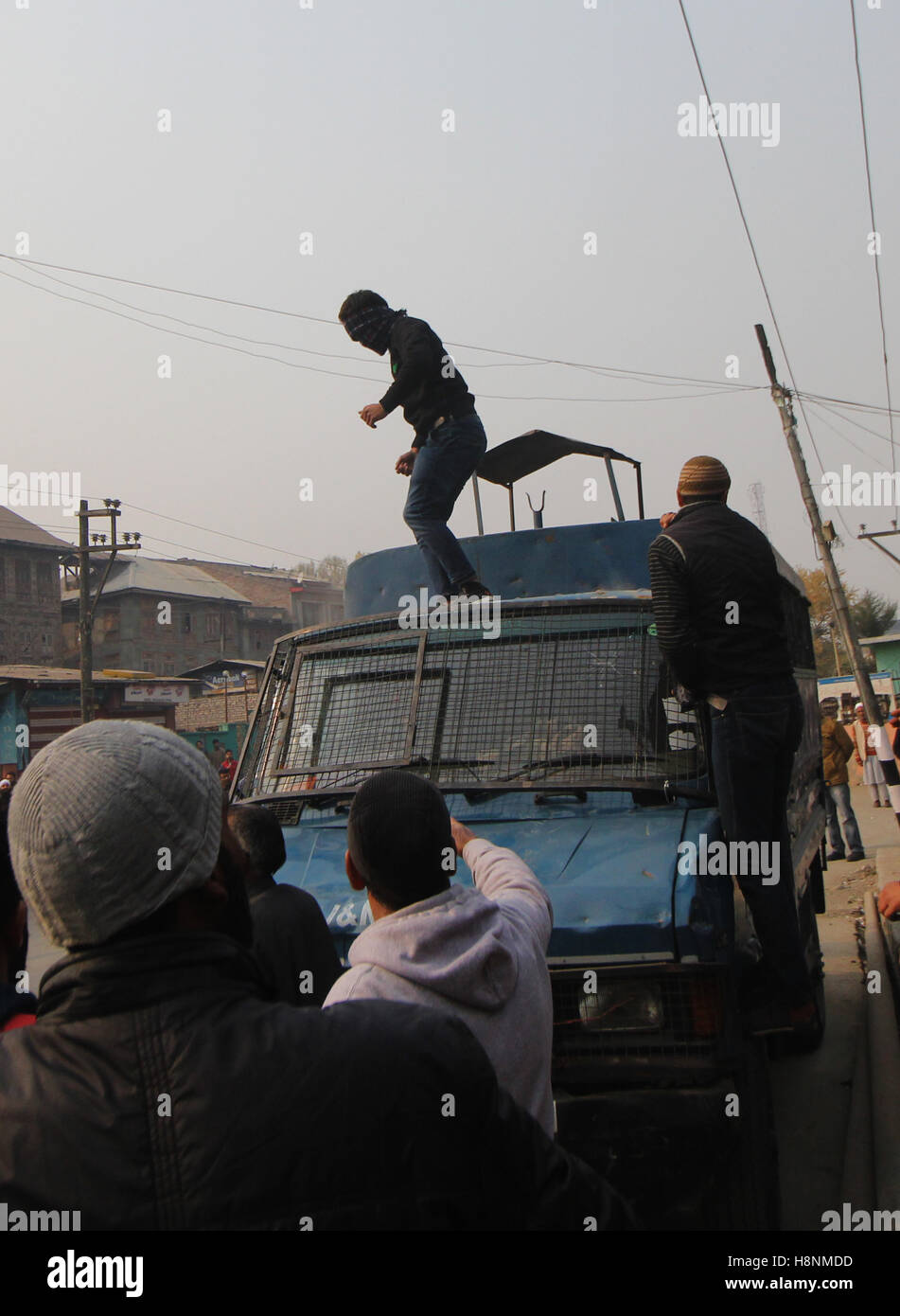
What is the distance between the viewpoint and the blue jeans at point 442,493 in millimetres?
5676

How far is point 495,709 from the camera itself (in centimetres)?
454

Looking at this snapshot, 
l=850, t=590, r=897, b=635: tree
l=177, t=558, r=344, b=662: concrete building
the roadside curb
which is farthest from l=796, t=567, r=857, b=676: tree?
the roadside curb

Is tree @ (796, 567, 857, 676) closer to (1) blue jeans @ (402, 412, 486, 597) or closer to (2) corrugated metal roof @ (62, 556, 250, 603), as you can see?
(2) corrugated metal roof @ (62, 556, 250, 603)

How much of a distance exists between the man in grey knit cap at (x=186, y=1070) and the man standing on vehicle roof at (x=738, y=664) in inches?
104

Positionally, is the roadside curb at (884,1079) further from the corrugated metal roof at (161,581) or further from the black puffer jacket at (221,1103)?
the corrugated metal roof at (161,581)

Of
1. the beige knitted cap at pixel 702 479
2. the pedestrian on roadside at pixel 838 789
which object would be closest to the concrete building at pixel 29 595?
the pedestrian on roadside at pixel 838 789

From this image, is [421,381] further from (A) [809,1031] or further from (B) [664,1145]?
(A) [809,1031]

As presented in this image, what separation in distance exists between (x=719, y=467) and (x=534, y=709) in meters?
1.19

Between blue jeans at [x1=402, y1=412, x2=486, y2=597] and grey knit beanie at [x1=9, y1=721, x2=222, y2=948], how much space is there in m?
4.32

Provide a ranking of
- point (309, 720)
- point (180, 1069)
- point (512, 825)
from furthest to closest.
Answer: point (309, 720), point (512, 825), point (180, 1069)

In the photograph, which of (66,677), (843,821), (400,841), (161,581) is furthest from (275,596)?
(400,841)
